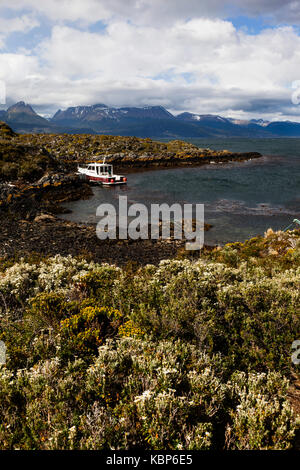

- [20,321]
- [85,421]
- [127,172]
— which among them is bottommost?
[20,321]

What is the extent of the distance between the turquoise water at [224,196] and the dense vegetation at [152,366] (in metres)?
15.8

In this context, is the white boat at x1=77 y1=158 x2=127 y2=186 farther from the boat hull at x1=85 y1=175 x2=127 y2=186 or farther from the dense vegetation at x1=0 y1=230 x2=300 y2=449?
the dense vegetation at x1=0 y1=230 x2=300 y2=449

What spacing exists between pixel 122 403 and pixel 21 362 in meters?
2.17

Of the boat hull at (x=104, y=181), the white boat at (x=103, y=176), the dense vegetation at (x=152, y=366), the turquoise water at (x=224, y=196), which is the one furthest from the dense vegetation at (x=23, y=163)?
the dense vegetation at (x=152, y=366)

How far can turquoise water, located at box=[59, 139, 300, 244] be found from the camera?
2675 centimetres

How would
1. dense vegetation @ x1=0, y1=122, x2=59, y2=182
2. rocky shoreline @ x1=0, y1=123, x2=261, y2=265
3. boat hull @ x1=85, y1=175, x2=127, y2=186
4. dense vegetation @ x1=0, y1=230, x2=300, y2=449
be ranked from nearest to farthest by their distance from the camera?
1. dense vegetation @ x1=0, y1=230, x2=300, y2=449
2. rocky shoreline @ x1=0, y1=123, x2=261, y2=265
3. dense vegetation @ x1=0, y1=122, x2=59, y2=182
4. boat hull @ x1=85, y1=175, x2=127, y2=186

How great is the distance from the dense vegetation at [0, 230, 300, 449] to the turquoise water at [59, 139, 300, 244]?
15808 millimetres

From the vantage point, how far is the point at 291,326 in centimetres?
561

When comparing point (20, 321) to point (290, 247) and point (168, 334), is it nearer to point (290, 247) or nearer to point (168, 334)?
point (168, 334)

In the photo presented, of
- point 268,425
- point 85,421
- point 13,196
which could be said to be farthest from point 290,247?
point 13,196

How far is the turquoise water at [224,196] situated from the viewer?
87.8 feet

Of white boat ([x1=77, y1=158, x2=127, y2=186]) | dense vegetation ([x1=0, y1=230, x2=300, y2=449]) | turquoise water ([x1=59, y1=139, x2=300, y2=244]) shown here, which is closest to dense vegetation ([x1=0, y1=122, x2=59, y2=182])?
white boat ([x1=77, y1=158, x2=127, y2=186])

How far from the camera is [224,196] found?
38.7 metres
